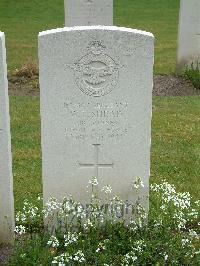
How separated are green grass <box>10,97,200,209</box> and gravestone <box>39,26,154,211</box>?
1.10 meters

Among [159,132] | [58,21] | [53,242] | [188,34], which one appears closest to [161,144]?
[159,132]

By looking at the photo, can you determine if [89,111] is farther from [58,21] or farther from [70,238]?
[58,21]

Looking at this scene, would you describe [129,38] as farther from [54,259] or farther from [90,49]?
[54,259]

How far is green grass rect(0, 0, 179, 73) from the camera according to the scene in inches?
546

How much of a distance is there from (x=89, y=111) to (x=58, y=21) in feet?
48.0

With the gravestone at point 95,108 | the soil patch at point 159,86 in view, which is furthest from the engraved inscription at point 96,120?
the soil patch at point 159,86

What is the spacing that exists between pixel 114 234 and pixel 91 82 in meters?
1.33

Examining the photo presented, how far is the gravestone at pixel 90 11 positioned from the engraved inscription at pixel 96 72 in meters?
6.00

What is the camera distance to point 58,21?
19047 mm

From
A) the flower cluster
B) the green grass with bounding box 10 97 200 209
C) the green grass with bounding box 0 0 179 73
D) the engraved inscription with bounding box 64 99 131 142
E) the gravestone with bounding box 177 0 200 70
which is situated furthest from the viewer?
the green grass with bounding box 0 0 179 73

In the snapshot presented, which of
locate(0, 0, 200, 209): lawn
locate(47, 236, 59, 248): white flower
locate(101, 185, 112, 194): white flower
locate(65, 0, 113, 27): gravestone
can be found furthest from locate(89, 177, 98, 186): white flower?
locate(65, 0, 113, 27): gravestone

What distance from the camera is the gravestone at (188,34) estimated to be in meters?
10.6

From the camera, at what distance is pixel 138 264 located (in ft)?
14.9

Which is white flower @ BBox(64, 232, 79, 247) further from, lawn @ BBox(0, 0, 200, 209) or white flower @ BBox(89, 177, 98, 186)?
lawn @ BBox(0, 0, 200, 209)
